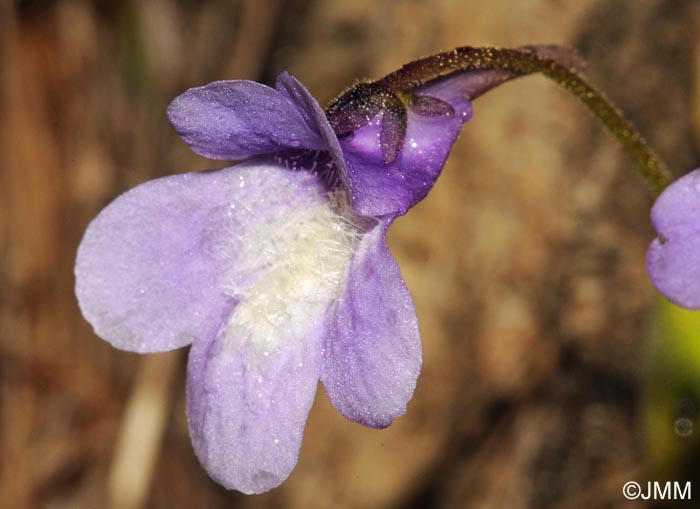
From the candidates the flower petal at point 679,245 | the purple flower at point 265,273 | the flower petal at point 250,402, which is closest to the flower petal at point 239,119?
the purple flower at point 265,273

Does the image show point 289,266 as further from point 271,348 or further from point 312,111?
point 312,111

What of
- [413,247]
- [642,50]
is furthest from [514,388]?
[642,50]

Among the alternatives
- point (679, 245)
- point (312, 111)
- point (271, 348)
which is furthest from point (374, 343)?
point (679, 245)

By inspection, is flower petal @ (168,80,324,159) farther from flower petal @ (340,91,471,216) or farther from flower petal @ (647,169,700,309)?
flower petal @ (647,169,700,309)

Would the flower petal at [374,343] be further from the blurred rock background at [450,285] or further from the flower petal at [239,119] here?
the blurred rock background at [450,285]

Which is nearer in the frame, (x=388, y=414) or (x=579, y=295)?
(x=388, y=414)

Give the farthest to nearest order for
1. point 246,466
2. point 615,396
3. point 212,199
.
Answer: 1. point 615,396
2. point 212,199
3. point 246,466

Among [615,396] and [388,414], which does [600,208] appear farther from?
[388,414]

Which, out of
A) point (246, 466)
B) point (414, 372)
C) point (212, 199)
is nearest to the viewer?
point (414, 372)

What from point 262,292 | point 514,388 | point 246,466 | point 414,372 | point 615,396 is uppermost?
point 414,372
